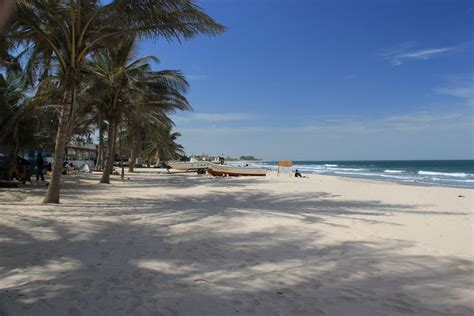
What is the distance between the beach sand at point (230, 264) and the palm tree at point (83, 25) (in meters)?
2.82

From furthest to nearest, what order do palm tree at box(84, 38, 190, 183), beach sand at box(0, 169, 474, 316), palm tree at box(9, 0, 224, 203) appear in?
palm tree at box(84, 38, 190, 183) → palm tree at box(9, 0, 224, 203) → beach sand at box(0, 169, 474, 316)

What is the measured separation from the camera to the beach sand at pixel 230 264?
10.0ft

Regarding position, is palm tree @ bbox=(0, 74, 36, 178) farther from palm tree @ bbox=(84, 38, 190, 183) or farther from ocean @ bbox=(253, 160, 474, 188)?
ocean @ bbox=(253, 160, 474, 188)

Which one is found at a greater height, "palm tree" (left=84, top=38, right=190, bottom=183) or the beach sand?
"palm tree" (left=84, top=38, right=190, bottom=183)

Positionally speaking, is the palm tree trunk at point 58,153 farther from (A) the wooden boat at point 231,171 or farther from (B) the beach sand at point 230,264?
(A) the wooden boat at point 231,171

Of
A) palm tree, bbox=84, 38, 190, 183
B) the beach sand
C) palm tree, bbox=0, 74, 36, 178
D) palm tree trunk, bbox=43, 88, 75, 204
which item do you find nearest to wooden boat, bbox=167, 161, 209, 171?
palm tree, bbox=84, 38, 190, 183

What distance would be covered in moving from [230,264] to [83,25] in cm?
677

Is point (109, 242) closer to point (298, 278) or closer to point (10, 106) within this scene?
point (298, 278)

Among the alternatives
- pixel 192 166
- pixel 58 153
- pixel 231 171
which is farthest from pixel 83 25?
pixel 192 166

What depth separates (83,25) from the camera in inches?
329

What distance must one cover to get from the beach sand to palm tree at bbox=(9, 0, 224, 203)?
2.82m

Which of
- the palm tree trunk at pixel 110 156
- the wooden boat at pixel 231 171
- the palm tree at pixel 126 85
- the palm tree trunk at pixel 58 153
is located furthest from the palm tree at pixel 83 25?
the wooden boat at pixel 231 171

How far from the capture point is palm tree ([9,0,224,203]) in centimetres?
790

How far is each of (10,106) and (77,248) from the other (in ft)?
28.6
